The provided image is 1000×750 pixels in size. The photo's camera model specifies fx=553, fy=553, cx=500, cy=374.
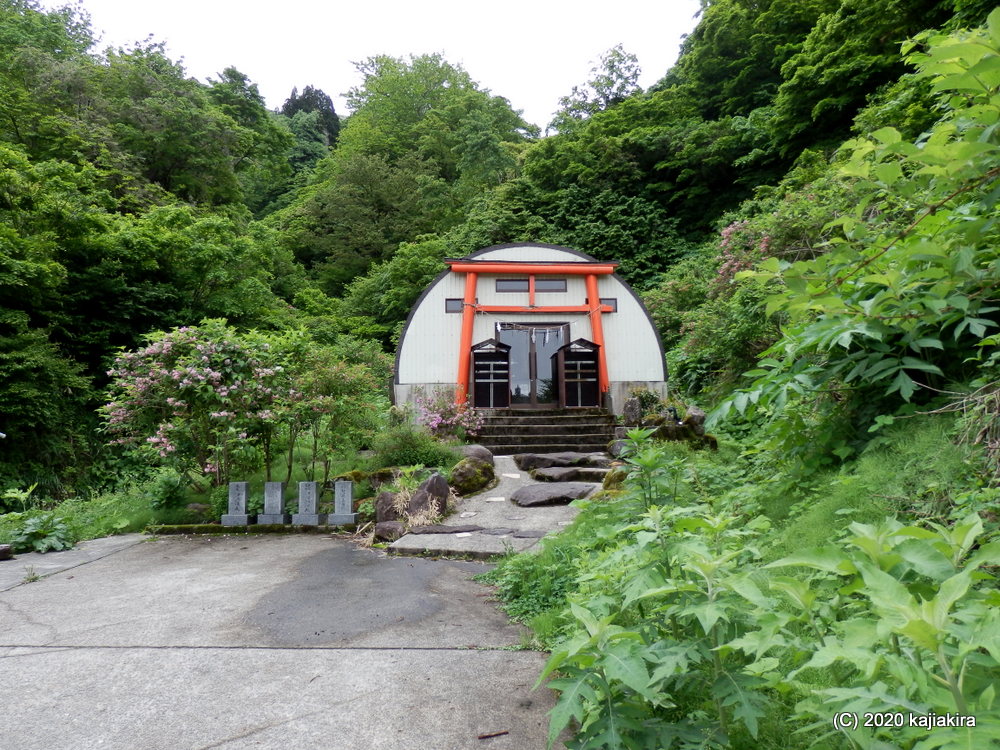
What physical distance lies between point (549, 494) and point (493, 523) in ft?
3.66

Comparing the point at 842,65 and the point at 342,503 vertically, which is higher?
the point at 842,65

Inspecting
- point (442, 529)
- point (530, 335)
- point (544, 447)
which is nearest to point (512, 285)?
point (530, 335)

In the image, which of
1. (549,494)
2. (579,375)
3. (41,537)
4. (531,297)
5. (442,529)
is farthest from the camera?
(531,297)

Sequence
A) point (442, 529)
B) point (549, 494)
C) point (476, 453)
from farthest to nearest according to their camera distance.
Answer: point (476, 453), point (549, 494), point (442, 529)

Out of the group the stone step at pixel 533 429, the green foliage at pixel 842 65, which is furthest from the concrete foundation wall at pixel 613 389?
the green foliage at pixel 842 65

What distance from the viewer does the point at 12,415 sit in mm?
9867

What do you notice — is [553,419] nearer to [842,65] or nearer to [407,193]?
[842,65]

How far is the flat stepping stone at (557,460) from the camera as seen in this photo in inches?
359

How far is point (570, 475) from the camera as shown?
8336 mm

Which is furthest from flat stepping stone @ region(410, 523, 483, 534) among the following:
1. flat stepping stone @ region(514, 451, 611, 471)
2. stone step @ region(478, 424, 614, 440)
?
stone step @ region(478, 424, 614, 440)

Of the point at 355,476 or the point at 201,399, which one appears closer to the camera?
the point at 201,399

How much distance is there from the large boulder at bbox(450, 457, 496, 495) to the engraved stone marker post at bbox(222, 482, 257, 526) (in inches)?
101

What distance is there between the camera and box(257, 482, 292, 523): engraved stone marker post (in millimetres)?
6637

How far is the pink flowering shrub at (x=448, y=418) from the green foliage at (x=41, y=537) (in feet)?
18.7
